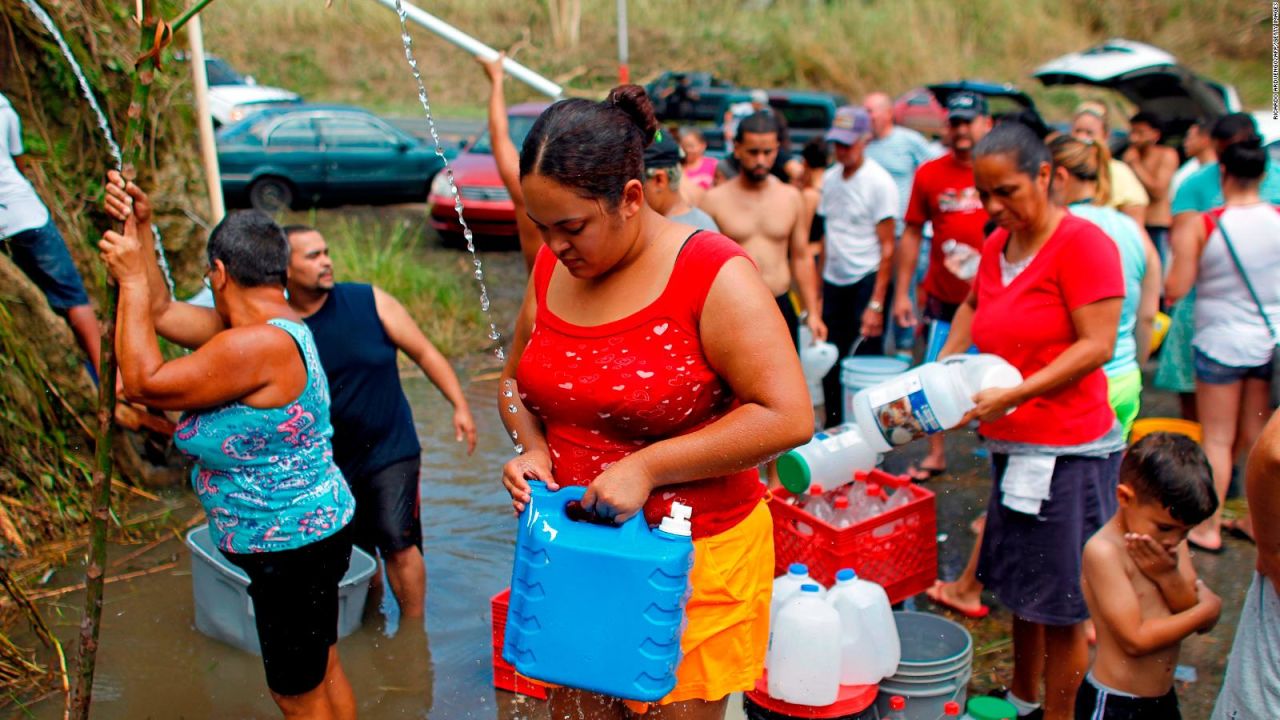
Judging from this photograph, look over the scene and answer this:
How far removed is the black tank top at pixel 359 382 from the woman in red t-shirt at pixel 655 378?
6.69ft

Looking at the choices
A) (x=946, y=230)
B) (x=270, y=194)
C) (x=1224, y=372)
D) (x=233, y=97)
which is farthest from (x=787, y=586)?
(x=233, y=97)

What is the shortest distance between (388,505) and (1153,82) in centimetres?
873

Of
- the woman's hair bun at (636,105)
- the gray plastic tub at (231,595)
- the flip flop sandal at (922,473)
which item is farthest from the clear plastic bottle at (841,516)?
the woman's hair bun at (636,105)

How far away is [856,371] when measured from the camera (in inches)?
242

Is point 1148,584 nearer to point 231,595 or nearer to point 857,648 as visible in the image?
point 857,648

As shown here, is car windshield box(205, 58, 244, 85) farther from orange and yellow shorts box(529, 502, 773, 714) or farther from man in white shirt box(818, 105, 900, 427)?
orange and yellow shorts box(529, 502, 773, 714)

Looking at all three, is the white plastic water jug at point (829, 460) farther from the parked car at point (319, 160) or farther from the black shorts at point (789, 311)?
the parked car at point (319, 160)

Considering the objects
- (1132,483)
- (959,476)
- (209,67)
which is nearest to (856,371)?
(959,476)

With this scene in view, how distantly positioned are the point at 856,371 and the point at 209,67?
16.8 metres

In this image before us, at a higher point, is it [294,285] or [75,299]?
[294,285]

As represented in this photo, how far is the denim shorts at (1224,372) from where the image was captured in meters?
5.07

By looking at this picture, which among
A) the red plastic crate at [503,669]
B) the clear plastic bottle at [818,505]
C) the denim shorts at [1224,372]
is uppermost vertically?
the denim shorts at [1224,372]

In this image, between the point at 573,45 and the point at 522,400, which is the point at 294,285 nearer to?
the point at 522,400

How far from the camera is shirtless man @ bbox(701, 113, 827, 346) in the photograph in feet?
19.0
